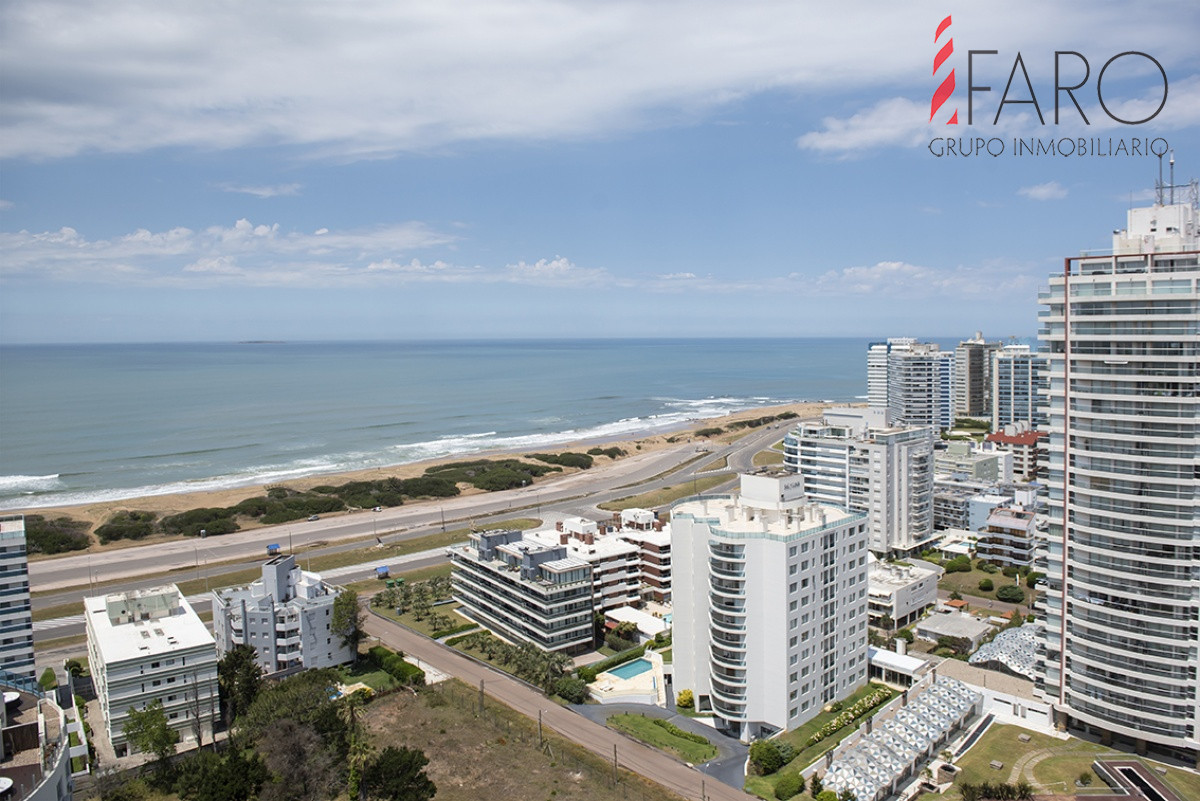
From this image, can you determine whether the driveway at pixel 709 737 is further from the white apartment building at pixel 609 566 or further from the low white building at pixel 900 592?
the low white building at pixel 900 592

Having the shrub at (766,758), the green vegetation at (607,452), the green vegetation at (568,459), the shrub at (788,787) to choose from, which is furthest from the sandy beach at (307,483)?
the shrub at (788,787)

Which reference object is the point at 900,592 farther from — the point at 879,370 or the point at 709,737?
the point at 879,370

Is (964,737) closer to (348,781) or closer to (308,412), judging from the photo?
(348,781)

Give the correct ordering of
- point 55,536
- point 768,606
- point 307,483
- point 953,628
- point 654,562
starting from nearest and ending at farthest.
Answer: point 768,606, point 953,628, point 654,562, point 55,536, point 307,483

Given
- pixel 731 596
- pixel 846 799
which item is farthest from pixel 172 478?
pixel 846 799

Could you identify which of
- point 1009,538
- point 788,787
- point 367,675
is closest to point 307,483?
point 367,675

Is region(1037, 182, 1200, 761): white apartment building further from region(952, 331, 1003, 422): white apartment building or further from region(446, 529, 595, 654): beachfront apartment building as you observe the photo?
region(952, 331, 1003, 422): white apartment building
